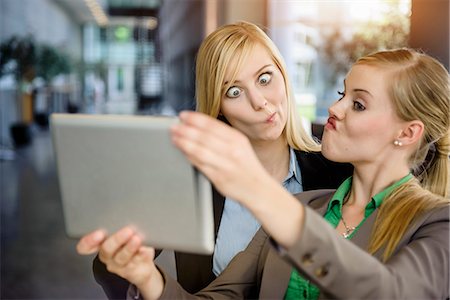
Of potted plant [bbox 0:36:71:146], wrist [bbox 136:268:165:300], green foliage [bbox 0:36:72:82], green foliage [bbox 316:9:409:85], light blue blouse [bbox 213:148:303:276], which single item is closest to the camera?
wrist [bbox 136:268:165:300]

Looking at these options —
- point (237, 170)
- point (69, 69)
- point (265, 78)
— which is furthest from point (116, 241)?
point (69, 69)

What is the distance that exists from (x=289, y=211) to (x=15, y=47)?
11337 millimetres

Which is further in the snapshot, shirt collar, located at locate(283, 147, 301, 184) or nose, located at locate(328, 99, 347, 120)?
shirt collar, located at locate(283, 147, 301, 184)

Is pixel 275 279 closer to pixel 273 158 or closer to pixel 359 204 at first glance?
pixel 359 204

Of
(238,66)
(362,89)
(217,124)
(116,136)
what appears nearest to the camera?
(217,124)

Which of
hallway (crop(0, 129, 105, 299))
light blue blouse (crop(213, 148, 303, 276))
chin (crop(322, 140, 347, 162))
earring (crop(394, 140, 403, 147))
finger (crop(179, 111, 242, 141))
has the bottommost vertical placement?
hallway (crop(0, 129, 105, 299))

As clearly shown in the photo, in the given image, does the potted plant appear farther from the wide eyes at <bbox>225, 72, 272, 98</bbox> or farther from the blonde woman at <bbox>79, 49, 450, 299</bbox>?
the blonde woman at <bbox>79, 49, 450, 299</bbox>

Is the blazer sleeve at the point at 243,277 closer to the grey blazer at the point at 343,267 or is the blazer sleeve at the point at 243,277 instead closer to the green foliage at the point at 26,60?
the grey blazer at the point at 343,267

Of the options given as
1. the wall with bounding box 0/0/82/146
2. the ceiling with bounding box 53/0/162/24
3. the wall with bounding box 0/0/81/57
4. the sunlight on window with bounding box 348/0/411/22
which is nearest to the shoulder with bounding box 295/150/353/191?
the sunlight on window with bounding box 348/0/411/22

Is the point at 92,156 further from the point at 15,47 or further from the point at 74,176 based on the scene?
the point at 15,47

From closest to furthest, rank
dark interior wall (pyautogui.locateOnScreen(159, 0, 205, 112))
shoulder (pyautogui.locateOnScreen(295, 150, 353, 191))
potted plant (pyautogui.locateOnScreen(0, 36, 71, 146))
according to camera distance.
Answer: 1. shoulder (pyautogui.locateOnScreen(295, 150, 353, 191))
2. potted plant (pyautogui.locateOnScreen(0, 36, 71, 146))
3. dark interior wall (pyautogui.locateOnScreen(159, 0, 205, 112))

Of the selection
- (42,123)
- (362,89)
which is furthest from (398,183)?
(42,123)

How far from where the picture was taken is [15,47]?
448 inches

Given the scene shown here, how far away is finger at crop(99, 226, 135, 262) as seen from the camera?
0.96 meters
